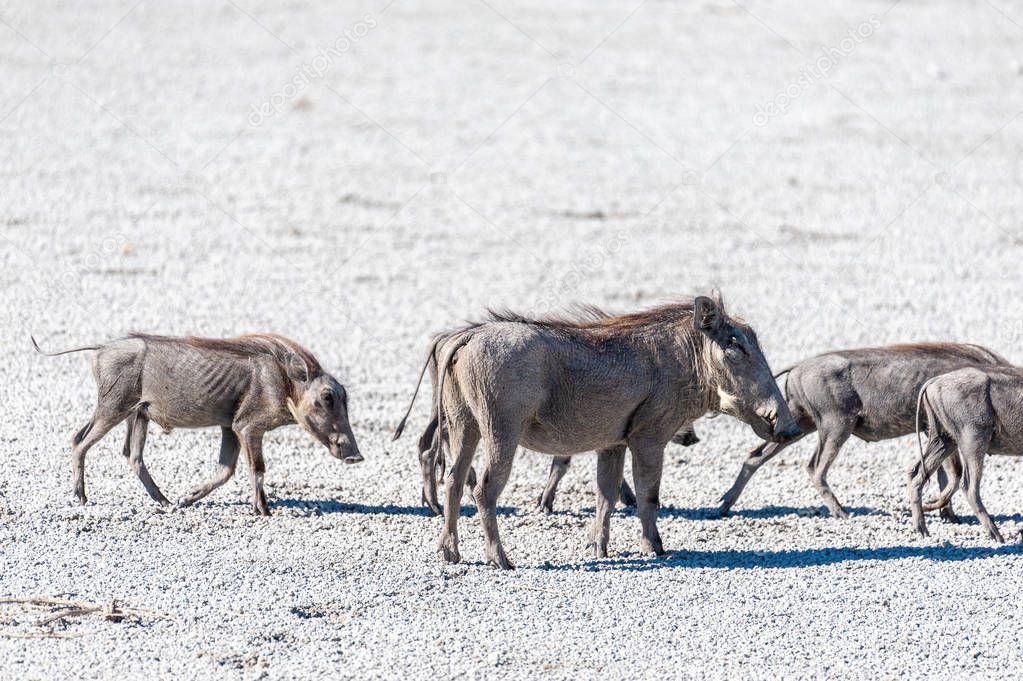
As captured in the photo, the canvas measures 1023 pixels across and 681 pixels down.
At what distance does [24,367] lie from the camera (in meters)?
10.8

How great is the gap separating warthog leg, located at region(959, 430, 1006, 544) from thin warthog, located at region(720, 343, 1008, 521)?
0.65 meters

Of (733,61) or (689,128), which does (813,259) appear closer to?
(689,128)

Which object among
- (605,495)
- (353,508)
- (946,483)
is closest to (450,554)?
(605,495)

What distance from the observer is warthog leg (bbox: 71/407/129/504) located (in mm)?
8047

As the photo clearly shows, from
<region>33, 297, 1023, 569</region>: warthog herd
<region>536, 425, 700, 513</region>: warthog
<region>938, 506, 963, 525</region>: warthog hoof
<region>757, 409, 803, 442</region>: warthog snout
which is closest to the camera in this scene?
<region>33, 297, 1023, 569</region>: warthog herd

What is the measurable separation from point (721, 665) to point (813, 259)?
9551 millimetres

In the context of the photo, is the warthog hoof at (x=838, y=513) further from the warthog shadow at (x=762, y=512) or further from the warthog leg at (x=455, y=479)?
the warthog leg at (x=455, y=479)

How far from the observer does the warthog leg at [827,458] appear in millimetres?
8547
